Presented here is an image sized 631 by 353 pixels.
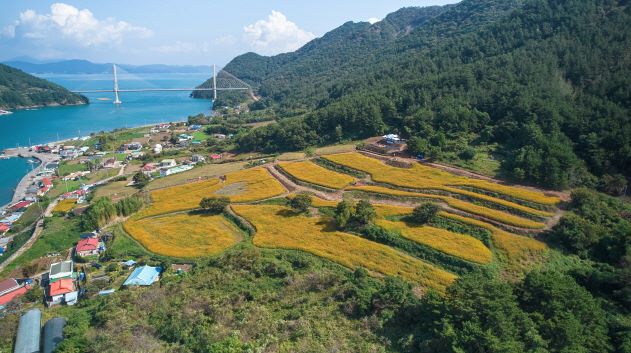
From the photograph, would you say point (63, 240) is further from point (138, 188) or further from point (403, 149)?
point (403, 149)

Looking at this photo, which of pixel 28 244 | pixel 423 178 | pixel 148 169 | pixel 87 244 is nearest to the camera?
pixel 87 244

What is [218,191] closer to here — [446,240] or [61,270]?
[61,270]

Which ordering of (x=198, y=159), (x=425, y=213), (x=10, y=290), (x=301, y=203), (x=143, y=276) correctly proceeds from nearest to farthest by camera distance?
(x=143, y=276) → (x=10, y=290) → (x=425, y=213) → (x=301, y=203) → (x=198, y=159)

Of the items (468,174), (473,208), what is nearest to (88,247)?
(473,208)

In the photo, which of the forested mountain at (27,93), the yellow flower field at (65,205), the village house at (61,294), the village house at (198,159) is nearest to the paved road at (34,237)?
the yellow flower field at (65,205)

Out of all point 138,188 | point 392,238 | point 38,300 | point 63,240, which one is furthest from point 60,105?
point 392,238

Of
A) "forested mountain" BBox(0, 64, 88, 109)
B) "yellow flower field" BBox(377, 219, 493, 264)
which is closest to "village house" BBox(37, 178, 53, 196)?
"yellow flower field" BBox(377, 219, 493, 264)

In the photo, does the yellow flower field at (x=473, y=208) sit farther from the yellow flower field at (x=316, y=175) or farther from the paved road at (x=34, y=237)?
the paved road at (x=34, y=237)
